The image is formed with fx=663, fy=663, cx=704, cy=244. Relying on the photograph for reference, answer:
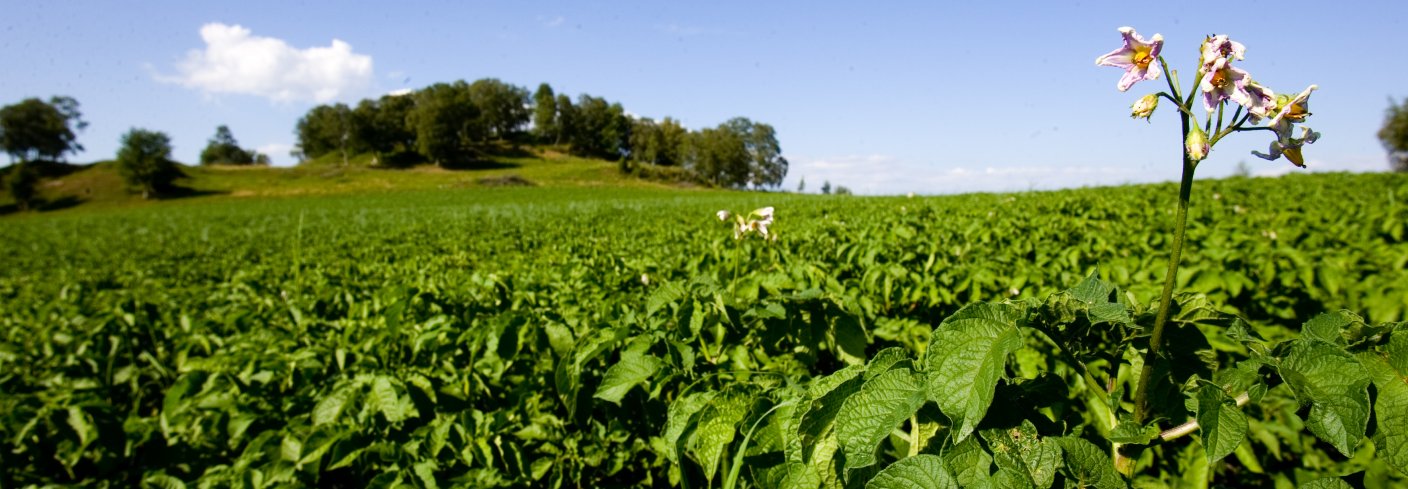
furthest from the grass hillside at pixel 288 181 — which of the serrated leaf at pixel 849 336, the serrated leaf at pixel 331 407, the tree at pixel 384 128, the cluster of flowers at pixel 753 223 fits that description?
the serrated leaf at pixel 849 336

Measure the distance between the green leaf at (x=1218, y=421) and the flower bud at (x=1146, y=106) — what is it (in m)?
0.37

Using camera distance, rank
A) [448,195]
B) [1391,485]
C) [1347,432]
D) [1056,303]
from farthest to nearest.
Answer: [448,195] → [1391,485] → [1056,303] → [1347,432]

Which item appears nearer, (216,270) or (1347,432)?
(1347,432)

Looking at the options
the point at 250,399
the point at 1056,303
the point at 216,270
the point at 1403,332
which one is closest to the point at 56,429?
the point at 250,399

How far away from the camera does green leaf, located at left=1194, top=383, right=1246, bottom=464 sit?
2.64 ft

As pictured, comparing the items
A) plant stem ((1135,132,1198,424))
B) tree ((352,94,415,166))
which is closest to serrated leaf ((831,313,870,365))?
plant stem ((1135,132,1198,424))

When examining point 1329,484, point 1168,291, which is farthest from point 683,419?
point 1329,484

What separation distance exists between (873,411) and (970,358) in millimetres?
151

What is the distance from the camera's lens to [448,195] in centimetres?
5394

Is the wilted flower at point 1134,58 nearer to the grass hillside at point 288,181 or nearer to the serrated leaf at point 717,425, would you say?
the serrated leaf at point 717,425

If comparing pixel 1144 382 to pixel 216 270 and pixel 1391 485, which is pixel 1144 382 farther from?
pixel 216 270

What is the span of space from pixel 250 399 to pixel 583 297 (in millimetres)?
1264

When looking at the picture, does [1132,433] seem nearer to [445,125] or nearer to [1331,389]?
[1331,389]

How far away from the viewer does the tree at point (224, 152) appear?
11519 cm
